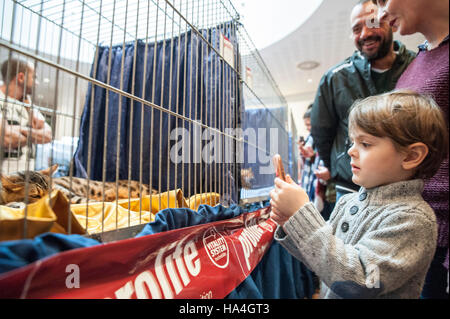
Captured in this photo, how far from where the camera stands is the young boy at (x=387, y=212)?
306mm

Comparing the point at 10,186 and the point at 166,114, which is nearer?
the point at 10,186

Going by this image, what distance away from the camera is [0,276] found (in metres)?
0.24

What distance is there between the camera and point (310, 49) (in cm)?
387

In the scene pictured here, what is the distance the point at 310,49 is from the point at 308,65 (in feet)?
1.85

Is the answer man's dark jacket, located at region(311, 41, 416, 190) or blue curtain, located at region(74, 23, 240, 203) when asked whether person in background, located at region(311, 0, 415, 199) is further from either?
blue curtain, located at region(74, 23, 240, 203)

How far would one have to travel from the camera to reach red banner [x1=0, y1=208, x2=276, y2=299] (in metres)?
0.28

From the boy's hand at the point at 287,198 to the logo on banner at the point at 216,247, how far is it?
7.3 inches

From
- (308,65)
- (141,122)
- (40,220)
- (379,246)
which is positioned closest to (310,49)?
(308,65)

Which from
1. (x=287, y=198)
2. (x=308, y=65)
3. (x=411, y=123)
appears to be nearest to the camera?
(x=411, y=123)

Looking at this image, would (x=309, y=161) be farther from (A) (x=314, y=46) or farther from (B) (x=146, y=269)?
(A) (x=314, y=46)

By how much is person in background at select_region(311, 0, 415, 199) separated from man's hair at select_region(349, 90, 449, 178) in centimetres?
10

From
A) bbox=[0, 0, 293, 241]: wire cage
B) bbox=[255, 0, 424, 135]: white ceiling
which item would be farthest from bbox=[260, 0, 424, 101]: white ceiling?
bbox=[0, 0, 293, 241]: wire cage

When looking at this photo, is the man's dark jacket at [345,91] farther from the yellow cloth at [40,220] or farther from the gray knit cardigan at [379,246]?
the yellow cloth at [40,220]

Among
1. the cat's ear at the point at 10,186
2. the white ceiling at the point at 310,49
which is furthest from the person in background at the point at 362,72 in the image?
the white ceiling at the point at 310,49
